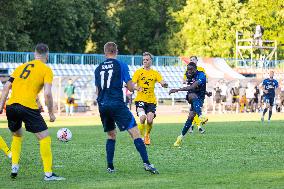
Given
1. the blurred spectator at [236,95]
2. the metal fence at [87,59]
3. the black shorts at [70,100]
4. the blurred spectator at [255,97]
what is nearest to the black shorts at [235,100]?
the blurred spectator at [236,95]

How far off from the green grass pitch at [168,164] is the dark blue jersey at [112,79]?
127cm

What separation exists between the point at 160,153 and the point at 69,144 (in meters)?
4.29

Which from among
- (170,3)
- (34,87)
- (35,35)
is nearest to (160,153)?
(34,87)

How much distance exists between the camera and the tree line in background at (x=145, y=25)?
7400 cm

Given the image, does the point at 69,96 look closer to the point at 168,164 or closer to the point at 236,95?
the point at 236,95

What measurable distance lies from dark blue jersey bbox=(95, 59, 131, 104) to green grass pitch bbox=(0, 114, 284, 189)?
4.18 feet

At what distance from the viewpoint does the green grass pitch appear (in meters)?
13.2

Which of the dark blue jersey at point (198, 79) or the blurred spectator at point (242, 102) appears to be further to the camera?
the blurred spectator at point (242, 102)

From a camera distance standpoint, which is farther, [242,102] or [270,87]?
[242,102]

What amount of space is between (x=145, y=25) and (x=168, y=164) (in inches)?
2877

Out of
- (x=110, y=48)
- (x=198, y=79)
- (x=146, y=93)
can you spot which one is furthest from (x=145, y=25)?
(x=110, y=48)

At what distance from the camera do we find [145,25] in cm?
8900

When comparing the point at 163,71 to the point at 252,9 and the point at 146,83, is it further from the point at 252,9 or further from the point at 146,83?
the point at 146,83

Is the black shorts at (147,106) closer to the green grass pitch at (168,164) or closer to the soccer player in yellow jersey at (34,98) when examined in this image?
the green grass pitch at (168,164)
